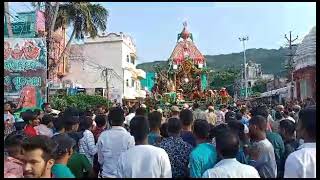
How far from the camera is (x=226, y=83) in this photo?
74.4 metres

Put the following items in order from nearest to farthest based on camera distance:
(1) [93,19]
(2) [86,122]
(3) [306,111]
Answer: (3) [306,111] < (2) [86,122] < (1) [93,19]

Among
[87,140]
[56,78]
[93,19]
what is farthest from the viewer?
[56,78]

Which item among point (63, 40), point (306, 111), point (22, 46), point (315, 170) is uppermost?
point (63, 40)

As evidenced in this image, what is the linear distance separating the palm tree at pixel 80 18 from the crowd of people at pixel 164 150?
2150 cm

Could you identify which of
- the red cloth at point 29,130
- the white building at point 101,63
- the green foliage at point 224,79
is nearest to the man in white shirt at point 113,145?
the red cloth at point 29,130

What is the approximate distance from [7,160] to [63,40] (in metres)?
Answer: 34.5

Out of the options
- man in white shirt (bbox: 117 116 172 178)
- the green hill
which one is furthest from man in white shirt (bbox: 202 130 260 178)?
the green hill

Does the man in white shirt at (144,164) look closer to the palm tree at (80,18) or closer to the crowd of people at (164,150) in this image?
the crowd of people at (164,150)

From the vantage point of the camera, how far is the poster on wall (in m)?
12.9

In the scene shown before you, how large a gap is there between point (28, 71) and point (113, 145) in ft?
31.8

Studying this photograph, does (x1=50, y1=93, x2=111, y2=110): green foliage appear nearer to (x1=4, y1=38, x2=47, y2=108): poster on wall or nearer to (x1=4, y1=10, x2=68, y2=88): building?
(x1=4, y1=10, x2=68, y2=88): building

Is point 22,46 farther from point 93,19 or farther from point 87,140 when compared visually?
point 93,19

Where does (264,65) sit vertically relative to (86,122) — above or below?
above

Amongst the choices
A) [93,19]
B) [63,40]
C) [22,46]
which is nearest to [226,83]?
[63,40]
